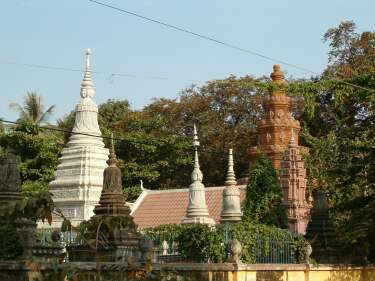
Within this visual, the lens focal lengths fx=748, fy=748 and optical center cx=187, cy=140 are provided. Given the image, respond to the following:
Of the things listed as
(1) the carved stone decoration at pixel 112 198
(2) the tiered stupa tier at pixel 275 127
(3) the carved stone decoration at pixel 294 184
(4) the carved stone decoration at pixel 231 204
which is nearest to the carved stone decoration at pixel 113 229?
(1) the carved stone decoration at pixel 112 198

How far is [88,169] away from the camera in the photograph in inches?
1334

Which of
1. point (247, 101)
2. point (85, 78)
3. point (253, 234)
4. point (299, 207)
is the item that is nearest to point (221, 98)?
point (247, 101)

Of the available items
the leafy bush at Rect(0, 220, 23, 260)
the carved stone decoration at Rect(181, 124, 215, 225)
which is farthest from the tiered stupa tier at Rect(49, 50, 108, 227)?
the leafy bush at Rect(0, 220, 23, 260)

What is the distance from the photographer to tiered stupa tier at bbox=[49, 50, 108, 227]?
33.2 metres

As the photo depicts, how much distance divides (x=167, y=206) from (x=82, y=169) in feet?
13.8

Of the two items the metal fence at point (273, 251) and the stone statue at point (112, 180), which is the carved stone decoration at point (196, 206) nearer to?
the stone statue at point (112, 180)

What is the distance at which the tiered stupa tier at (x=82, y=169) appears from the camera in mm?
33156

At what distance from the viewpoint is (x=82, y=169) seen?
111 feet

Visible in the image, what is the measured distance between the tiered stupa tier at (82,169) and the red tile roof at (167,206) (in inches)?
87.2

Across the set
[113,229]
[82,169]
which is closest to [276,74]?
[82,169]

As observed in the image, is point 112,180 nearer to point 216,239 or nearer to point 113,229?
point 113,229

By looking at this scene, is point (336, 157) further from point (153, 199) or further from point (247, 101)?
point (247, 101)

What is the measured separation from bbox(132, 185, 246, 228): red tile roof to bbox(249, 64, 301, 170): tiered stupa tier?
2.78 m

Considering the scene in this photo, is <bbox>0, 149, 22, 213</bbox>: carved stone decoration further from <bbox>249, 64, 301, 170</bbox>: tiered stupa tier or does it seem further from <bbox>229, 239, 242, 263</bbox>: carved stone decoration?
<bbox>249, 64, 301, 170</bbox>: tiered stupa tier
